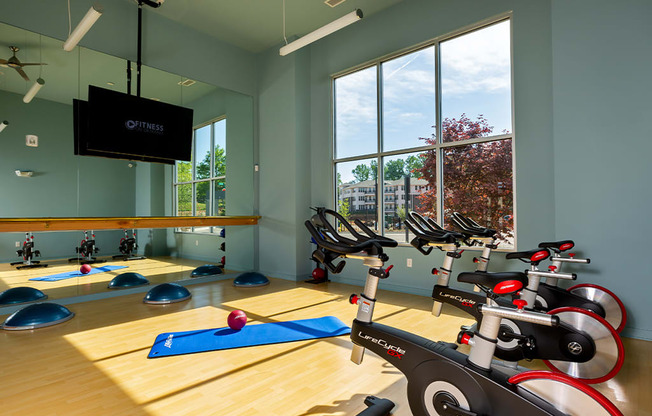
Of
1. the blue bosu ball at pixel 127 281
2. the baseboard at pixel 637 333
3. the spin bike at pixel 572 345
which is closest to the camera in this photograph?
the spin bike at pixel 572 345

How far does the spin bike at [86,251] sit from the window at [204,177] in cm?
124

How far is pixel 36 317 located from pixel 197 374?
7.59 feet

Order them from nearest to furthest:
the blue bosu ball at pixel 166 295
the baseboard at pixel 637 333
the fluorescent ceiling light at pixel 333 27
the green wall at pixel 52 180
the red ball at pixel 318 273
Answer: the baseboard at pixel 637 333, the fluorescent ceiling light at pixel 333 27, the green wall at pixel 52 180, the blue bosu ball at pixel 166 295, the red ball at pixel 318 273

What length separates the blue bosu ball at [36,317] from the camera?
3398mm

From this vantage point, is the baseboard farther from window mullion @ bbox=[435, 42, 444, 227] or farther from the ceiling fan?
the ceiling fan

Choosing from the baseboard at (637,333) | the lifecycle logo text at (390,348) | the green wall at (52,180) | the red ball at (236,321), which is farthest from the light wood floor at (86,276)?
the baseboard at (637,333)

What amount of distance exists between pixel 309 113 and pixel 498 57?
3.24 metres

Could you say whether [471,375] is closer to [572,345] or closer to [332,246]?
[332,246]

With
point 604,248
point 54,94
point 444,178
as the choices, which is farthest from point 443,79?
point 54,94

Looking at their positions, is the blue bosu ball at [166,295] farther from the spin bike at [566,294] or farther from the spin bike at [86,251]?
the spin bike at [566,294]

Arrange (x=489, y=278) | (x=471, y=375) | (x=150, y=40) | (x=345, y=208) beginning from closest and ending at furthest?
1. (x=471, y=375)
2. (x=489, y=278)
3. (x=150, y=40)
4. (x=345, y=208)

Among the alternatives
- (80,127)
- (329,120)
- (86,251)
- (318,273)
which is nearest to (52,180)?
(80,127)

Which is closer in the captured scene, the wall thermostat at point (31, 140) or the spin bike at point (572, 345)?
the spin bike at point (572, 345)

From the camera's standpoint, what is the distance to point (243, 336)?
125 inches
